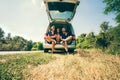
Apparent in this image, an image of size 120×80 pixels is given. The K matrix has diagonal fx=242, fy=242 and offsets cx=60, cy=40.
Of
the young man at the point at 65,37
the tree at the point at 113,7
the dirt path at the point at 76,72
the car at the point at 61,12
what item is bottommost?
the dirt path at the point at 76,72

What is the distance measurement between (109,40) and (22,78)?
22.2 metres

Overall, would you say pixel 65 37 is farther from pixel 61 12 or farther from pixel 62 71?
pixel 62 71

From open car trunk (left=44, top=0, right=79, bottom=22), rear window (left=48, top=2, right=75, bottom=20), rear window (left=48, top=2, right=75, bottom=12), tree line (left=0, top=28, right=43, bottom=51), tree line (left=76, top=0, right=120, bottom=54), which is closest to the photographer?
open car trunk (left=44, top=0, right=79, bottom=22)

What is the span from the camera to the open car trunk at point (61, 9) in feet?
57.8

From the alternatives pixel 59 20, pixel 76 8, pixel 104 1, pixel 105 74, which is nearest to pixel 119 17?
pixel 104 1

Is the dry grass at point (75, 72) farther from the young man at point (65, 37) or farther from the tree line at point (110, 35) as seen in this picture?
the tree line at point (110, 35)

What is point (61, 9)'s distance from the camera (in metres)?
18.4

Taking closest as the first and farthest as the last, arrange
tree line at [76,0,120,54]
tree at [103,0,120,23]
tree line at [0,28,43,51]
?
tree line at [76,0,120,54] → tree at [103,0,120,23] → tree line at [0,28,43,51]

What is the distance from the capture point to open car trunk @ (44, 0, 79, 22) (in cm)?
1761

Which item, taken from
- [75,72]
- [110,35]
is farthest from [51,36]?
[110,35]

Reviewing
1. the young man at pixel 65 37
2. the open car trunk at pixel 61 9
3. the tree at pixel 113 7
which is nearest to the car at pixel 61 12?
the open car trunk at pixel 61 9

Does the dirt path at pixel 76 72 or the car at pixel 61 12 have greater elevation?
the car at pixel 61 12

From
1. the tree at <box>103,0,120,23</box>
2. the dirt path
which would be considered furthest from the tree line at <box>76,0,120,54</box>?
the dirt path

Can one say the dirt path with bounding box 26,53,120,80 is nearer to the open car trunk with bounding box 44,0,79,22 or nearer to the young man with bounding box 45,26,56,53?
the young man with bounding box 45,26,56,53
